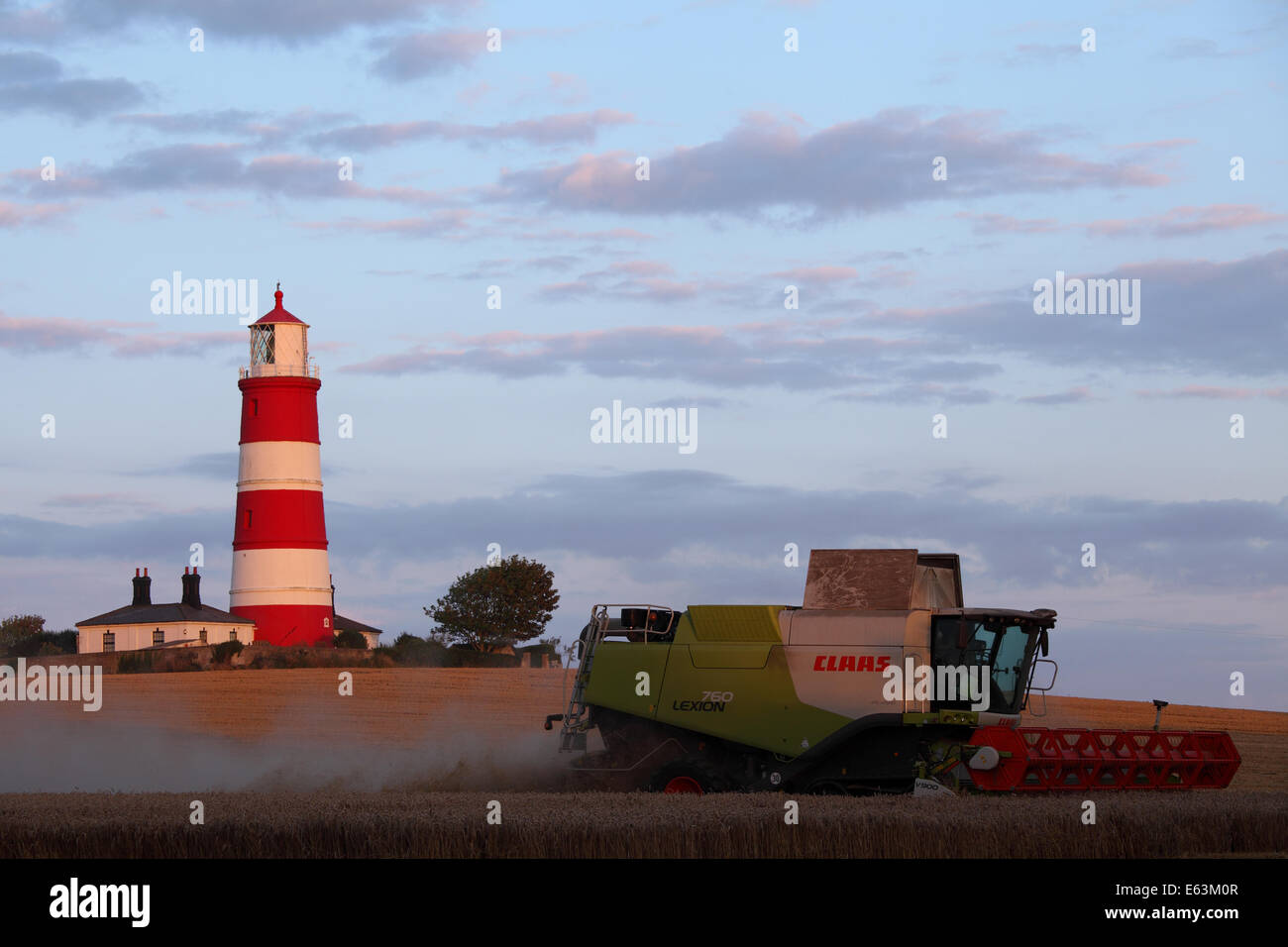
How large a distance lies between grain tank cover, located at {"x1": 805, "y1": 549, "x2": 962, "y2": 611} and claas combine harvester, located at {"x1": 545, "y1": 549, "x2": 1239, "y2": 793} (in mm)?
20

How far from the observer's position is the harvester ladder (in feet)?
73.9

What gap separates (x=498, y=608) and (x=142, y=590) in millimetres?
18015

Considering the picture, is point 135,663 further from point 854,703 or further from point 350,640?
point 854,703

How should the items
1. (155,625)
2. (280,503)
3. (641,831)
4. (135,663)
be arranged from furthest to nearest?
(155,625), (135,663), (280,503), (641,831)

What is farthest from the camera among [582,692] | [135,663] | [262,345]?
[135,663]

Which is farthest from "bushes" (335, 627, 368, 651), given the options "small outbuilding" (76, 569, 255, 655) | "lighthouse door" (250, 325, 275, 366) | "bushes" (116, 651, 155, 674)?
"lighthouse door" (250, 325, 275, 366)

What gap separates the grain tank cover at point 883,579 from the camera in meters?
21.2

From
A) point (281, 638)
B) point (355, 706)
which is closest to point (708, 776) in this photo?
point (355, 706)

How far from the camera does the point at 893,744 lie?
20.6 m

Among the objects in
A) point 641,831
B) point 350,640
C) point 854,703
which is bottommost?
point 641,831

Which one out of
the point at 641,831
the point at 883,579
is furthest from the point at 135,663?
the point at 641,831

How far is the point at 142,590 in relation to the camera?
67375 mm
